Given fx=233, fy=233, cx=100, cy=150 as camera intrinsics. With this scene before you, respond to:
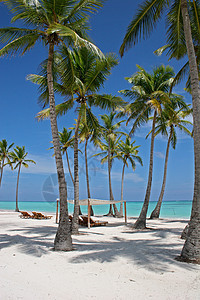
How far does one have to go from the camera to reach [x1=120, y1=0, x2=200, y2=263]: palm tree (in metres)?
5.98

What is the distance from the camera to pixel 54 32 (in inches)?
325

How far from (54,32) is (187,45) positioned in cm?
453

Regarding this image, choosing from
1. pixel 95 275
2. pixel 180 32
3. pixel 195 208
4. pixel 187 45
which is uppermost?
pixel 180 32

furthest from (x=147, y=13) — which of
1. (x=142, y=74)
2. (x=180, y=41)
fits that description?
(x=142, y=74)

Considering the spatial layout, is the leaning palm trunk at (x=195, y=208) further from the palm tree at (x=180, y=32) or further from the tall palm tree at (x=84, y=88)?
the tall palm tree at (x=84, y=88)

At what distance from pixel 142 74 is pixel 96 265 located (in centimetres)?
1258

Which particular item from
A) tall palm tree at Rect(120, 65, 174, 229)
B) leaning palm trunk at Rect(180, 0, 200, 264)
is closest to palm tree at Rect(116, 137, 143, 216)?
tall palm tree at Rect(120, 65, 174, 229)

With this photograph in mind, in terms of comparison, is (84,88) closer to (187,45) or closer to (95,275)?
(187,45)

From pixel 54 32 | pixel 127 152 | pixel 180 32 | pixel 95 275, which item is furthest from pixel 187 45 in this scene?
pixel 127 152

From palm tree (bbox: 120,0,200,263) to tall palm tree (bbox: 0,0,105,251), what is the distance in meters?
1.59

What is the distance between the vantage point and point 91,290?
14.5ft

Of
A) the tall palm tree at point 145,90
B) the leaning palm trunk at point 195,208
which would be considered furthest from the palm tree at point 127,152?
the leaning palm trunk at point 195,208

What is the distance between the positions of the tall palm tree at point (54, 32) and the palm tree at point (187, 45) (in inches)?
62.6

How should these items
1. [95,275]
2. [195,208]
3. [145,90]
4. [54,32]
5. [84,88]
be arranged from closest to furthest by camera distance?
1. [95,275]
2. [195,208]
3. [54,32]
4. [84,88]
5. [145,90]
